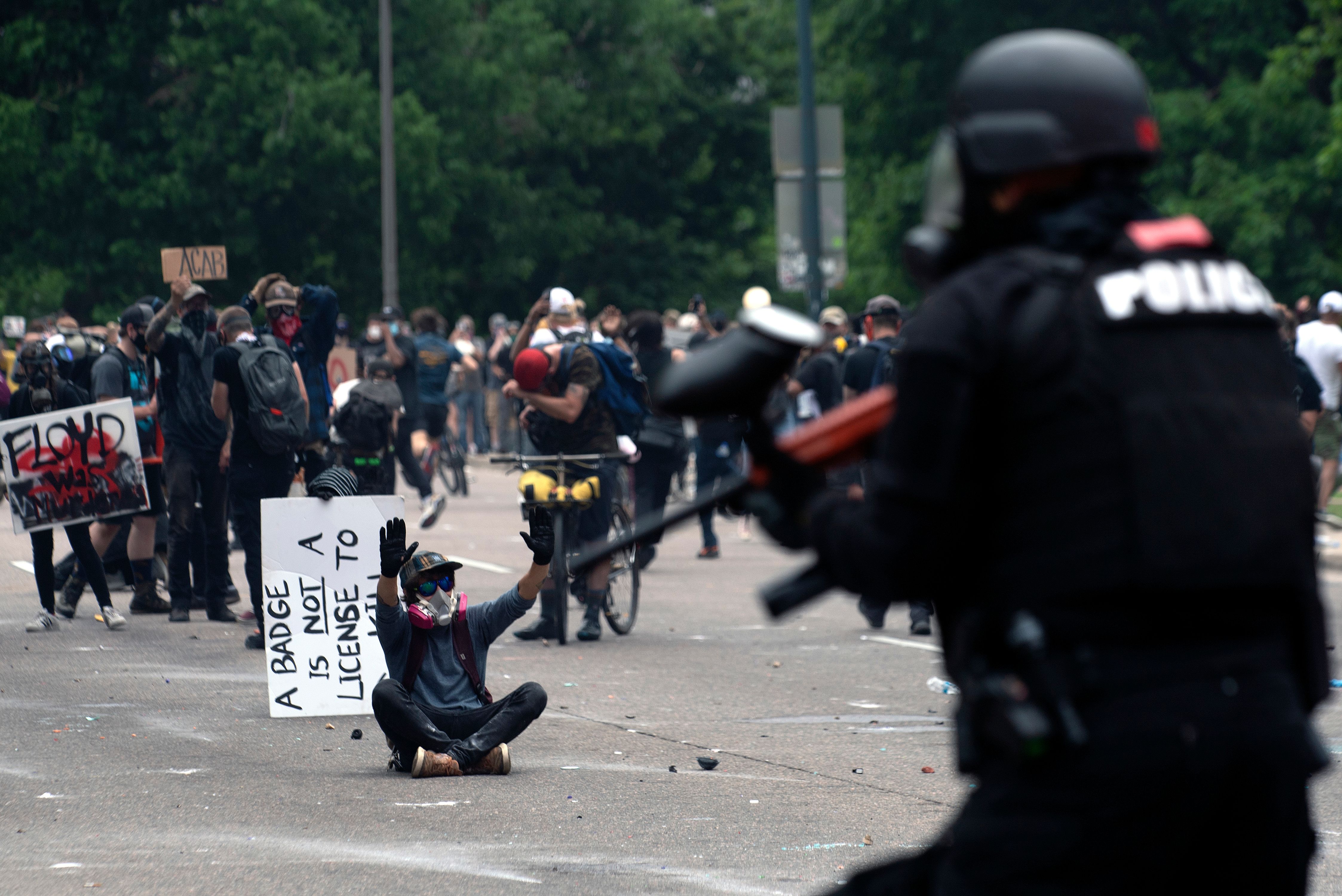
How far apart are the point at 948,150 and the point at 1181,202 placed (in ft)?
87.9

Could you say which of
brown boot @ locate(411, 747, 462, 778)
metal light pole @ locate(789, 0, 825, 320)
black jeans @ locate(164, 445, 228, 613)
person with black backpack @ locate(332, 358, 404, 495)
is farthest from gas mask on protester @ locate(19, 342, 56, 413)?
metal light pole @ locate(789, 0, 825, 320)

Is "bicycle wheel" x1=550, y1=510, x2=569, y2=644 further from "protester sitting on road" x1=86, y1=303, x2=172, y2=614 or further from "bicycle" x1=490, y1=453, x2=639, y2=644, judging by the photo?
"protester sitting on road" x1=86, y1=303, x2=172, y2=614

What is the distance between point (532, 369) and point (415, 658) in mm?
3634

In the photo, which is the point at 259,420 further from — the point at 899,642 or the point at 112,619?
the point at 899,642

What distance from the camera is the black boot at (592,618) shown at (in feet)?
34.5

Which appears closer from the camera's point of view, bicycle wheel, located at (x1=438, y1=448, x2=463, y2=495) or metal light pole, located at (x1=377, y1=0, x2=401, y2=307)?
bicycle wheel, located at (x1=438, y1=448, x2=463, y2=495)

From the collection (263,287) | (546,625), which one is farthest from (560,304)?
(546,625)

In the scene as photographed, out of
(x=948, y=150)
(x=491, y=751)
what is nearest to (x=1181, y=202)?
(x=491, y=751)

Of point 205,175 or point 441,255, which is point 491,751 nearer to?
point 205,175

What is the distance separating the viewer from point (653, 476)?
12094 millimetres

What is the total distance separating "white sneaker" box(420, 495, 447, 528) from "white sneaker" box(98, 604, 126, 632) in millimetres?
5712

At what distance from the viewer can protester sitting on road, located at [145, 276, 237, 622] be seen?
35.9ft

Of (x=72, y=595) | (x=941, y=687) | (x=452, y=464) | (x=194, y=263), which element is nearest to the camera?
(x=941, y=687)

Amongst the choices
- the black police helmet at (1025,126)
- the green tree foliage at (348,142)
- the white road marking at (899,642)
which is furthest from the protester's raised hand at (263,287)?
the green tree foliage at (348,142)
